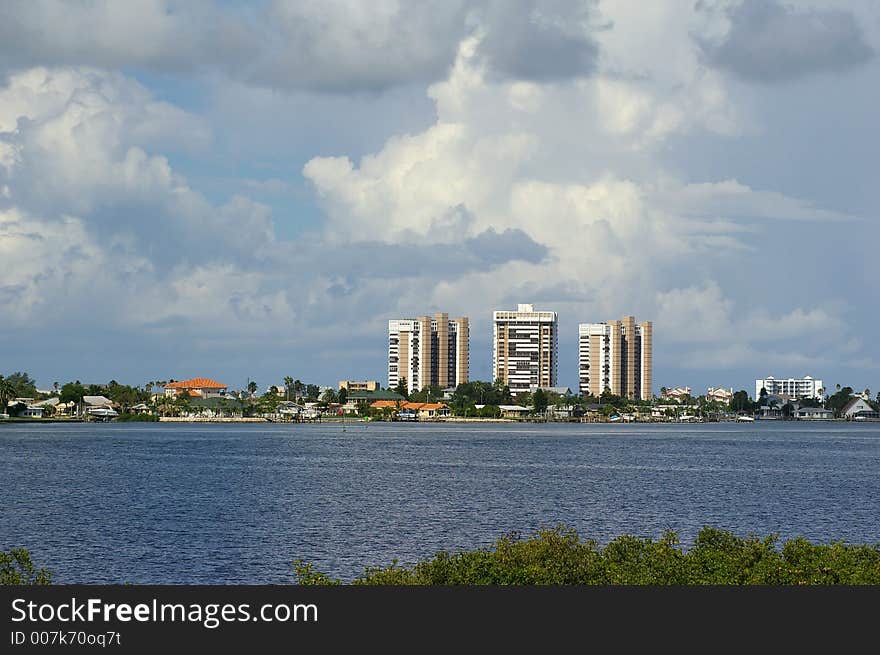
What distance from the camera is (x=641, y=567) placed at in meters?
35.2

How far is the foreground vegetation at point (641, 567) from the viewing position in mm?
32625

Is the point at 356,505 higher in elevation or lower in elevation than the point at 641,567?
lower

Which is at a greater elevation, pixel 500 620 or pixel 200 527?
pixel 500 620

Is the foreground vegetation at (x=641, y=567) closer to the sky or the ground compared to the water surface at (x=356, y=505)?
closer to the sky

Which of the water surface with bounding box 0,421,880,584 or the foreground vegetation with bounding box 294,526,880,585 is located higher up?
the foreground vegetation with bounding box 294,526,880,585

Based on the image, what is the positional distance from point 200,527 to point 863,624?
56.1 metres

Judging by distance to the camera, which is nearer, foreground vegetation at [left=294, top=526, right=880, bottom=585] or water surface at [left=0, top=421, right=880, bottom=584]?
foreground vegetation at [left=294, top=526, right=880, bottom=585]

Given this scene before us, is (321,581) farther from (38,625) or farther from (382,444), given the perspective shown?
(382,444)

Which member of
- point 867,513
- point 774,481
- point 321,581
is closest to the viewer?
point 321,581

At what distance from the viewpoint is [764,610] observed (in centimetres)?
2112

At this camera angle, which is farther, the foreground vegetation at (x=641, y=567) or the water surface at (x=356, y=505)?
the water surface at (x=356, y=505)

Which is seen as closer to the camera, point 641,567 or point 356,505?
point 641,567

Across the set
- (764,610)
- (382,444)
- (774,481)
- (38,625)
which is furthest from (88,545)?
(382,444)

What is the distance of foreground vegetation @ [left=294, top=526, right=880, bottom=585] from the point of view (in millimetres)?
32625
